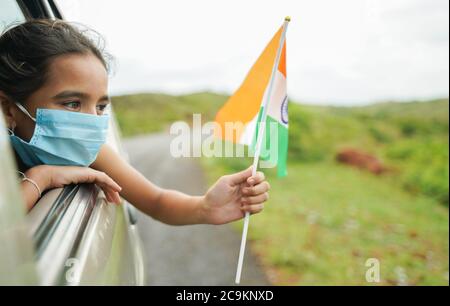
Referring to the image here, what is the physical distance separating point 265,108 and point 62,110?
755 mm

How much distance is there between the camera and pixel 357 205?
682 cm

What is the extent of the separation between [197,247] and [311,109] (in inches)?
390

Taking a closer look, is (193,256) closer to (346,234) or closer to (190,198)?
(346,234)

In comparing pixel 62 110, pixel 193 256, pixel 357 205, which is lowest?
pixel 357 205

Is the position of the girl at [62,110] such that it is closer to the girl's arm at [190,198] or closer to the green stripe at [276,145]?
the girl's arm at [190,198]

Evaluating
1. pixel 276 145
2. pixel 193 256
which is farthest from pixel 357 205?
pixel 276 145

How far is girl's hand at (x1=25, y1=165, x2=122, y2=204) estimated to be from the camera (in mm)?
1382

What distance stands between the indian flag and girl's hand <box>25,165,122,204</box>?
20.6 inches

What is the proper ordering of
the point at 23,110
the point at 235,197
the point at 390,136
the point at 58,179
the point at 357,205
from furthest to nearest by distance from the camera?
the point at 390,136 < the point at 357,205 < the point at 235,197 < the point at 23,110 < the point at 58,179

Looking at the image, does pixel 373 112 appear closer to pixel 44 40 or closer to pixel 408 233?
pixel 408 233

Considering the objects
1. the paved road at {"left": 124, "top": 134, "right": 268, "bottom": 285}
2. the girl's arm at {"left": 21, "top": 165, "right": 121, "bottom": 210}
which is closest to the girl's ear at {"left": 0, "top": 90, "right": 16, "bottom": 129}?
the girl's arm at {"left": 21, "top": 165, "right": 121, "bottom": 210}

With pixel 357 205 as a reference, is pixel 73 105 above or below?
above

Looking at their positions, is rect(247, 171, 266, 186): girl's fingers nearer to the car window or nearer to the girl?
the girl

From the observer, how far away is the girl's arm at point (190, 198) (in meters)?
1.62
